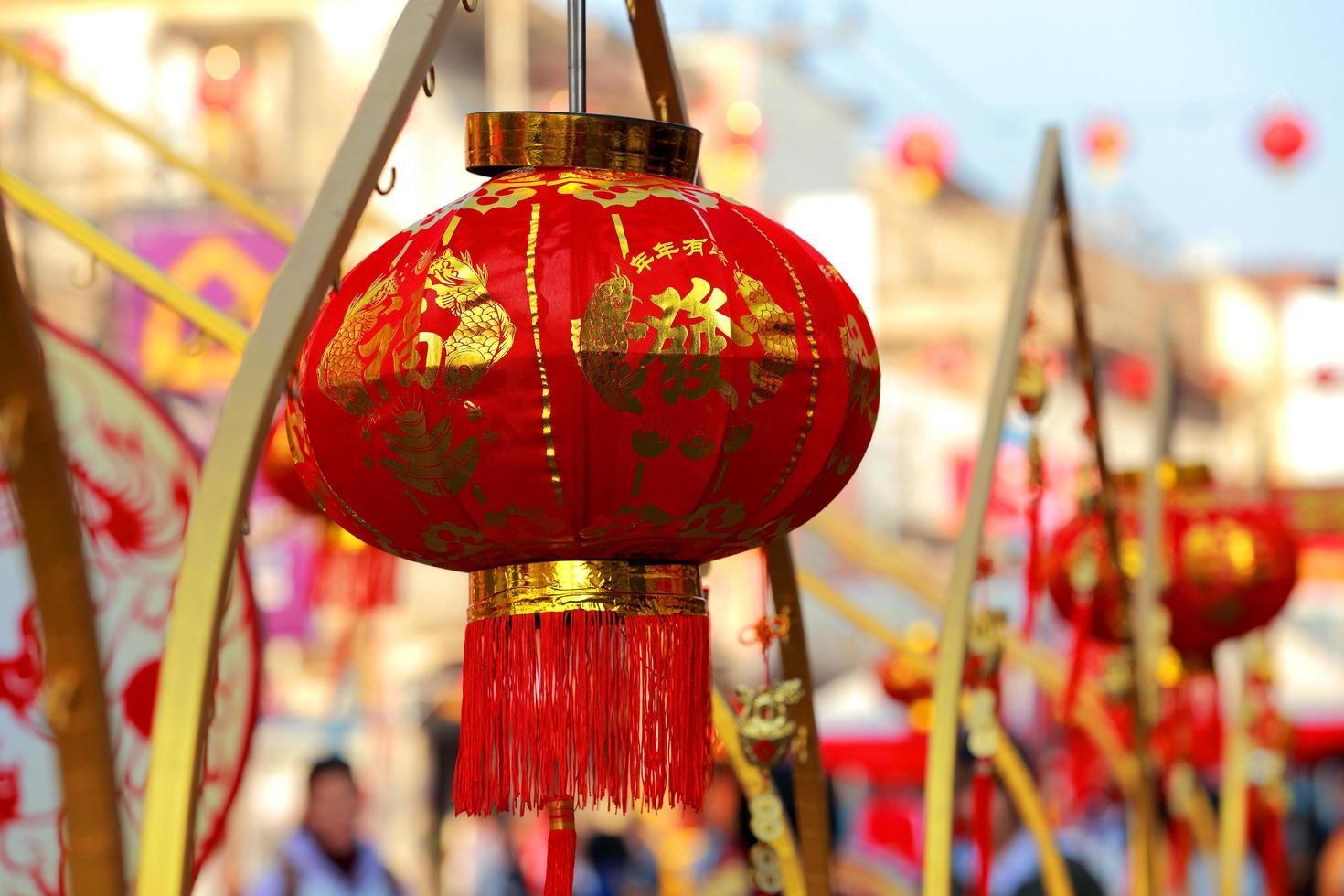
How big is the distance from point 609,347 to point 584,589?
25 centimetres

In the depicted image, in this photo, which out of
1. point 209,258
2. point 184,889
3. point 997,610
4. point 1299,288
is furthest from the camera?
point 1299,288

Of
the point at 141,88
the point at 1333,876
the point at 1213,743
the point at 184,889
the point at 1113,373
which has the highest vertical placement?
the point at 141,88

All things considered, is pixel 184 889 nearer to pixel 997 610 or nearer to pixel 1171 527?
pixel 997 610

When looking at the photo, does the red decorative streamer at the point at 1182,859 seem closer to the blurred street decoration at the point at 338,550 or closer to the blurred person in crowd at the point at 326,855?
the blurred person in crowd at the point at 326,855

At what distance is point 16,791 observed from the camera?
2.44 meters

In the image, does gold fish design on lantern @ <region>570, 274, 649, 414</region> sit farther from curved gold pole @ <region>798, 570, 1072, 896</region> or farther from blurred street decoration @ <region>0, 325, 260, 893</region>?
curved gold pole @ <region>798, 570, 1072, 896</region>

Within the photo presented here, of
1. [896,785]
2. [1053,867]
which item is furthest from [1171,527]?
[896,785]

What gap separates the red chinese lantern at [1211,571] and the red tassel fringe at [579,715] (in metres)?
3.15

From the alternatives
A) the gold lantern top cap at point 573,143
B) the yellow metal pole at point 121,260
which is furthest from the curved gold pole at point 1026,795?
the gold lantern top cap at point 573,143

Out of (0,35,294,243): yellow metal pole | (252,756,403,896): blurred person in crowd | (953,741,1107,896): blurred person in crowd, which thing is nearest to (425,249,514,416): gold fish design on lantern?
(0,35,294,243): yellow metal pole

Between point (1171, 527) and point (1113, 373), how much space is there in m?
14.9

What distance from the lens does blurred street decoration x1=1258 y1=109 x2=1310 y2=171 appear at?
13.1 meters

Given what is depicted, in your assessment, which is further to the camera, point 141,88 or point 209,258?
point 141,88

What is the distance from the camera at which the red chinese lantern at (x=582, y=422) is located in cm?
172
